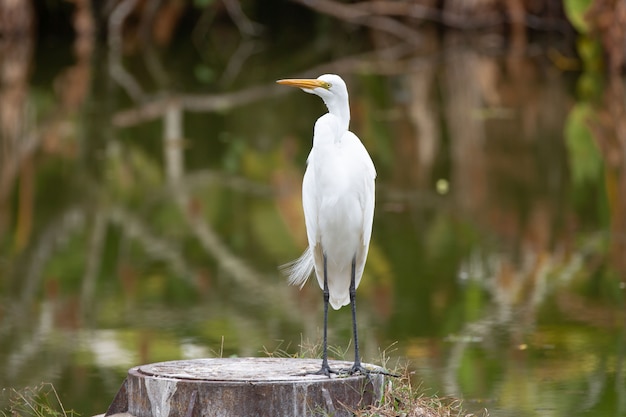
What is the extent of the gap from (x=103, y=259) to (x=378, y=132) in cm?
543

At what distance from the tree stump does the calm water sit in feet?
3.20

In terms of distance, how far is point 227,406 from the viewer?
3920 mm

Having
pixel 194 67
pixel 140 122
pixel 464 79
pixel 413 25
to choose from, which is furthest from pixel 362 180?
pixel 413 25

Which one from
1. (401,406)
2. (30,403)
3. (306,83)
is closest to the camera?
(306,83)

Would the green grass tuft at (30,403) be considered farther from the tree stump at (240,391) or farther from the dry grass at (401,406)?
the dry grass at (401,406)

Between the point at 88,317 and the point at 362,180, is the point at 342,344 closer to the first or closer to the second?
the point at 88,317

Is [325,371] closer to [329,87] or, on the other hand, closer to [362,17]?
[329,87]

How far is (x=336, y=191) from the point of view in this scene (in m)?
4.27

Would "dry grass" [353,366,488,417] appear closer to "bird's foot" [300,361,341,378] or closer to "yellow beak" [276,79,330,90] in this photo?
"bird's foot" [300,361,341,378]

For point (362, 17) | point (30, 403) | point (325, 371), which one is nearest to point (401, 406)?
point (325, 371)

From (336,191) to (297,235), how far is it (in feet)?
15.0

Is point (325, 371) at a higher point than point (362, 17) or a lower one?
lower

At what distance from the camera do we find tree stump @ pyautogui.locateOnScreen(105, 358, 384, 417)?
392cm

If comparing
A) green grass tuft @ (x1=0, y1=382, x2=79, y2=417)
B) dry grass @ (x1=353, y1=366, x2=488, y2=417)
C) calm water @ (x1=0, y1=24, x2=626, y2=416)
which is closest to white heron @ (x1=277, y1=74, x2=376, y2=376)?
dry grass @ (x1=353, y1=366, x2=488, y2=417)
